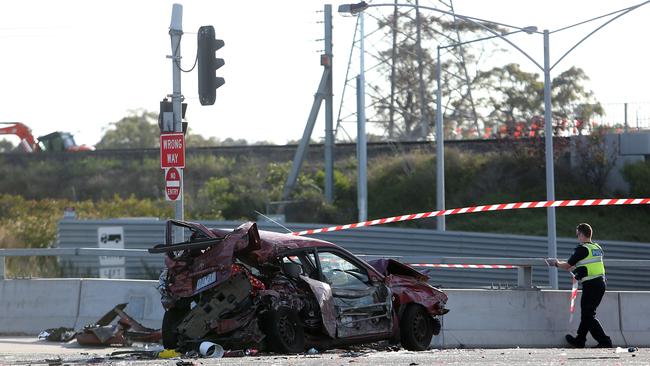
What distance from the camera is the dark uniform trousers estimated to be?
15242 millimetres

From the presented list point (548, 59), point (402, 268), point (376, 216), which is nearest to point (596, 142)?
point (376, 216)

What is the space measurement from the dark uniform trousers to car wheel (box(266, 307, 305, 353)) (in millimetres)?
4575

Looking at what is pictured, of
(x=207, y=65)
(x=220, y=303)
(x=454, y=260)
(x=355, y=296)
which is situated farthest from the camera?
(x=207, y=65)

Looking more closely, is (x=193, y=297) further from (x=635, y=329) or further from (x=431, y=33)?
(x=431, y=33)

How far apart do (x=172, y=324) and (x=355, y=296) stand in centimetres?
200

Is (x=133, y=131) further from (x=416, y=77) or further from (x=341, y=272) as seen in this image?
(x=341, y=272)

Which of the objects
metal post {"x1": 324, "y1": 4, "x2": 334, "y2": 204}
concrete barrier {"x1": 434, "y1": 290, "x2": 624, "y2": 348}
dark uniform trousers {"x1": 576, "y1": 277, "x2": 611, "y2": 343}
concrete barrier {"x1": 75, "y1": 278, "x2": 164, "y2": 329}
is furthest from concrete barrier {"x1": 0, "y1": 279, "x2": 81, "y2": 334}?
metal post {"x1": 324, "y1": 4, "x2": 334, "y2": 204}

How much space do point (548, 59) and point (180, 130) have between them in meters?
10.3

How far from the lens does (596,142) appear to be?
4522 centimetres

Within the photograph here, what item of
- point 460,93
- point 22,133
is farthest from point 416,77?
point 22,133

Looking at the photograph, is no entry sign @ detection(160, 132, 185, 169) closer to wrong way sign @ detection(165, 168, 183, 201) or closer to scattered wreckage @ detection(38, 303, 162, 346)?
wrong way sign @ detection(165, 168, 183, 201)

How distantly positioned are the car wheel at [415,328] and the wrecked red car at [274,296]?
11 millimetres

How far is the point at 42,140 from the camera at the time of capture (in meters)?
73.0

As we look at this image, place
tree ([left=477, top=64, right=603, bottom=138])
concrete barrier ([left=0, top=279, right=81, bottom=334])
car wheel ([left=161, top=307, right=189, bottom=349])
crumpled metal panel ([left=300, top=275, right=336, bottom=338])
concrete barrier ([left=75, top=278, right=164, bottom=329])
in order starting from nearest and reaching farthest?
crumpled metal panel ([left=300, top=275, right=336, bottom=338])
car wheel ([left=161, top=307, right=189, bottom=349])
concrete barrier ([left=75, top=278, right=164, bottom=329])
concrete barrier ([left=0, top=279, right=81, bottom=334])
tree ([left=477, top=64, right=603, bottom=138])
